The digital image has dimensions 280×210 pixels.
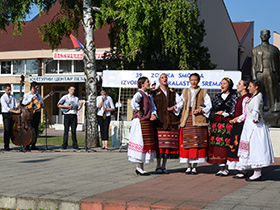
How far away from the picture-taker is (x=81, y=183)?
7.45 metres

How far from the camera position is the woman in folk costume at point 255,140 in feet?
25.5

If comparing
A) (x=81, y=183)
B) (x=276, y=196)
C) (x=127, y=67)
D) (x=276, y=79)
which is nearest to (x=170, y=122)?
(x=81, y=183)

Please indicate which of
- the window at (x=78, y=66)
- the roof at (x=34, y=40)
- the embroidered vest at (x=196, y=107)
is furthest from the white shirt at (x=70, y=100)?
the window at (x=78, y=66)

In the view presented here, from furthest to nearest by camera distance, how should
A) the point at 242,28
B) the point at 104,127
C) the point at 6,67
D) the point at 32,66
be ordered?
the point at 242,28 < the point at 6,67 < the point at 32,66 < the point at 104,127

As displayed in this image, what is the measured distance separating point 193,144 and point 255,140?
119 centimetres

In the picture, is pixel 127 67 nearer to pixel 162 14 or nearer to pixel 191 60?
pixel 191 60

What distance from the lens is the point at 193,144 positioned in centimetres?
852

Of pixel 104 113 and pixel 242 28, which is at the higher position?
pixel 242 28

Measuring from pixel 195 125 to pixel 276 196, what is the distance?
8.20ft

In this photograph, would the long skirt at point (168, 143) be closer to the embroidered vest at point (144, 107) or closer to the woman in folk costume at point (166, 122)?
the woman in folk costume at point (166, 122)

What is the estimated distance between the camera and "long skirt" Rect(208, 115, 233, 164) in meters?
8.45

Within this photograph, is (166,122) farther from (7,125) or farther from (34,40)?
(34,40)

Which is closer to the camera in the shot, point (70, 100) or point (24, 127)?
point (24, 127)

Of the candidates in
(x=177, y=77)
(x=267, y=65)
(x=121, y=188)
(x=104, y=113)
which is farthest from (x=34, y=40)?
(x=121, y=188)
